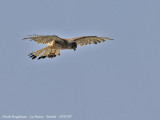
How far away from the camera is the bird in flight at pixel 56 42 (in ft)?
128

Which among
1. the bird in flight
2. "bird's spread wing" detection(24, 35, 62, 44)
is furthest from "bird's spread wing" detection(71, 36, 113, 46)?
"bird's spread wing" detection(24, 35, 62, 44)

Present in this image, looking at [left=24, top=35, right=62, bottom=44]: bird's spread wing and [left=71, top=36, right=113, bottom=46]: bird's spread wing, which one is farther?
[left=71, top=36, right=113, bottom=46]: bird's spread wing

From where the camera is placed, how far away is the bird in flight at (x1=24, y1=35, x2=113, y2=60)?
128 ft

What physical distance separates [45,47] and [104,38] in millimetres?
5005

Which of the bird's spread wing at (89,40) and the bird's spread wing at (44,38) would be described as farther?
the bird's spread wing at (89,40)

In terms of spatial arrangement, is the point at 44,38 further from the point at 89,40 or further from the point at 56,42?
the point at 89,40

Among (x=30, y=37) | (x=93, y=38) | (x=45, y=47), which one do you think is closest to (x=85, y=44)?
(x=93, y=38)

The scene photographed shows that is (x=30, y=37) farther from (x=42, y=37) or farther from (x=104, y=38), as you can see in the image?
(x=104, y=38)

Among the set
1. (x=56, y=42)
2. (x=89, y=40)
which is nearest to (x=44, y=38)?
(x=56, y=42)

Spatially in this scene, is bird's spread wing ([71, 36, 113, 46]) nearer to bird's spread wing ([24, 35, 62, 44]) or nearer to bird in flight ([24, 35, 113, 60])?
bird in flight ([24, 35, 113, 60])

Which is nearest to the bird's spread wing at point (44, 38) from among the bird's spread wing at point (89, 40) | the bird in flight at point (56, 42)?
the bird in flight at point (56, 42)

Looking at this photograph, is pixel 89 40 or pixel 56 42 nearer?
pixel 56 42

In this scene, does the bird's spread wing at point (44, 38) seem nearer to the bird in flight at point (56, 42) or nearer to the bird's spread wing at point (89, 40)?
the bird in flight at point (56, 42)

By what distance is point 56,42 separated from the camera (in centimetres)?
3938
